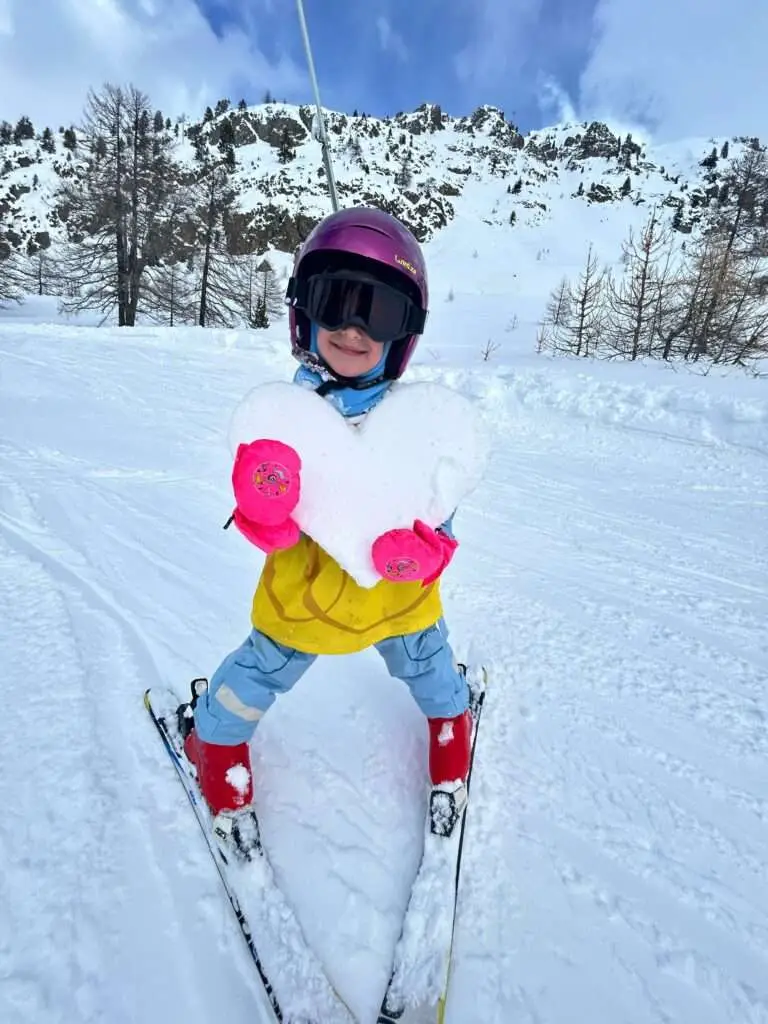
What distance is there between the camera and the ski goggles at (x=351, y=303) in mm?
1521

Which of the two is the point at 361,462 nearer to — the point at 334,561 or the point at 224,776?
the point at 334,561

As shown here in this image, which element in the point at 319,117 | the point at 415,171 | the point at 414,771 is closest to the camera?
the point at 414,771

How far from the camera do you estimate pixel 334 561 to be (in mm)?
1572

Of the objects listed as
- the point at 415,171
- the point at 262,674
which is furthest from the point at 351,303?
the point at 415,171

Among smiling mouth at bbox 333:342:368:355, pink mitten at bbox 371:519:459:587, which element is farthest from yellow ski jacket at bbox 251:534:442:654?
smiling mouth at bbox 333:342:368:355

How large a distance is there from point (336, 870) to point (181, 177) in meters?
25.6

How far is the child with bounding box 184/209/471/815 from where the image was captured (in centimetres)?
151

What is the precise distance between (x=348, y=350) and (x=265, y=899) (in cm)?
154

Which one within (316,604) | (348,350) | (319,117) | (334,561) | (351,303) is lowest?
(316,604)

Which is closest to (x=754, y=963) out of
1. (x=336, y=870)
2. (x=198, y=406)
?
(x=336, y=870)

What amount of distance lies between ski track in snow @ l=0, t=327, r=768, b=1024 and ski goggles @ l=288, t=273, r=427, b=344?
149 cm

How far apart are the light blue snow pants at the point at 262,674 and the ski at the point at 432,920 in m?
0.37

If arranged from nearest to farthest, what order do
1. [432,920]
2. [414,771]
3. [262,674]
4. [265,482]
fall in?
[265,482], [432,920], [262,674], [414,771]

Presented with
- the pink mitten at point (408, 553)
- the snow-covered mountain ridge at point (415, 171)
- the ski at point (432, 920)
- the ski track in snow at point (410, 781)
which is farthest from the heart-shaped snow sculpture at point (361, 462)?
the snow-covered mountain ridge at point (415, 171)
